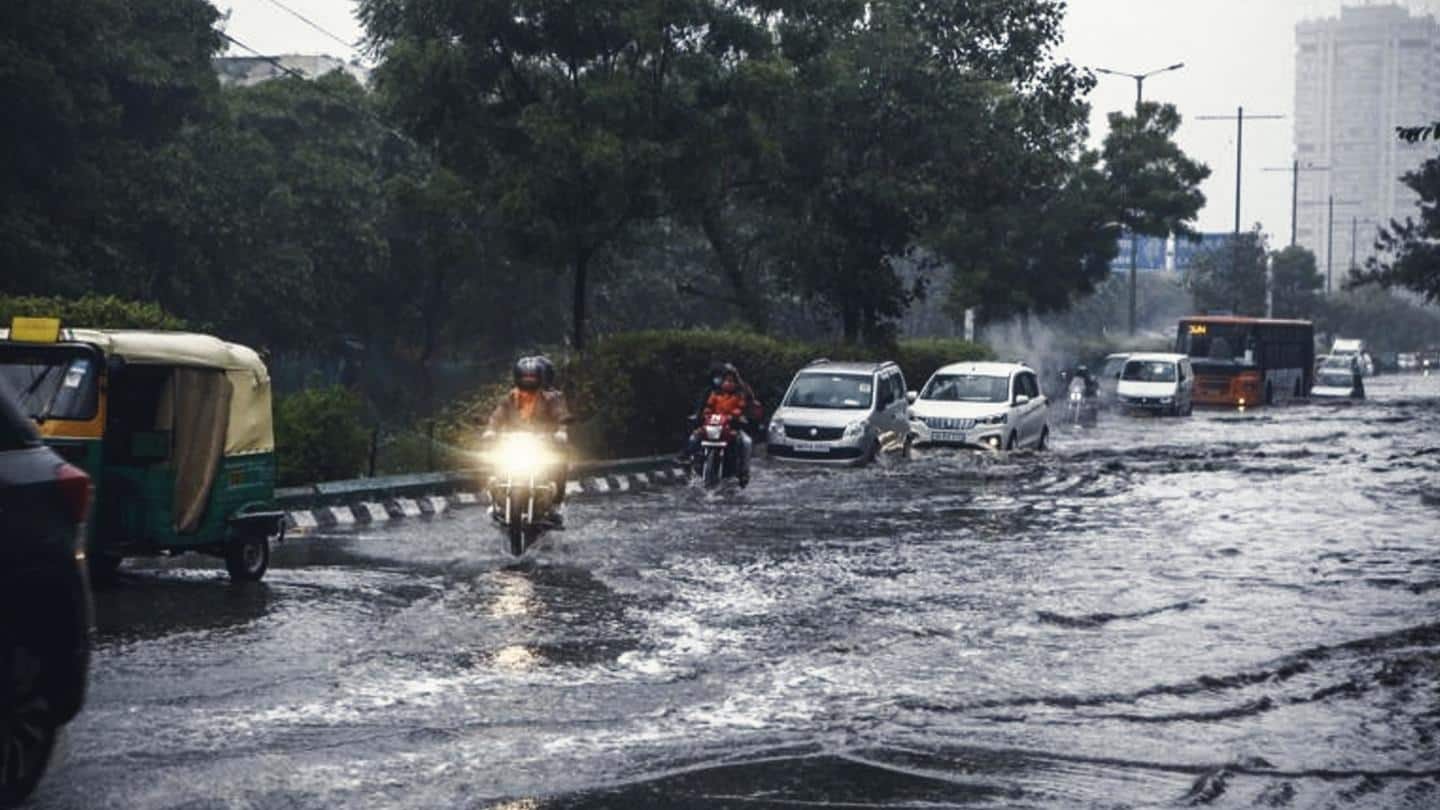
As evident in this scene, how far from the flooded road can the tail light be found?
1060mm

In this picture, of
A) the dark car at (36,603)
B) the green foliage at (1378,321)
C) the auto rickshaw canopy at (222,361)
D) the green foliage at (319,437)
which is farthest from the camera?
the green foliage at (1378,321)

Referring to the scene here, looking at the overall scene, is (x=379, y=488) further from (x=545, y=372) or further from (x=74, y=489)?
(x=74, y=489)

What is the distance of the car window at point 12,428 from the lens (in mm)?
7043

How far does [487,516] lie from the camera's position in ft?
69.8

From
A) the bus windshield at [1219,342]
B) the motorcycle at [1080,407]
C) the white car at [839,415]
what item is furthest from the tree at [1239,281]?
the white car at [839,415]

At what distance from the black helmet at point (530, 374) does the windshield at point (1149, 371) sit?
39597 mm

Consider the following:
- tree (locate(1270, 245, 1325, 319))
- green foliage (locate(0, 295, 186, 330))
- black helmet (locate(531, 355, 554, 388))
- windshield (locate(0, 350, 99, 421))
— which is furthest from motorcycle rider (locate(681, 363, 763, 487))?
tree (locate(1270, 245, 1325, 319))

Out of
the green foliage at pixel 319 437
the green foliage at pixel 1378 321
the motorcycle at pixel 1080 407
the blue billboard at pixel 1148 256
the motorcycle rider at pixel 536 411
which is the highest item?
the blue billboard at pixel 1148 256

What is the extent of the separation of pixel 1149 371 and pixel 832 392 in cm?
2565

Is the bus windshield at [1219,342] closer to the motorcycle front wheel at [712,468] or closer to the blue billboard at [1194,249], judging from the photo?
the motorcycle front wheel at [712,468]

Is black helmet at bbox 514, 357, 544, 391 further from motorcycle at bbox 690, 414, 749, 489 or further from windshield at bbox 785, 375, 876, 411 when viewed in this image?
windshield at bbox 785, 375, 876, 411

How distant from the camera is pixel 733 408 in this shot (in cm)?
2633

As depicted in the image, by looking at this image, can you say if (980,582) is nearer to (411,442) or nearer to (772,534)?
(772,534)

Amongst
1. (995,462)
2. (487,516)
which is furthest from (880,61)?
(487,516)
